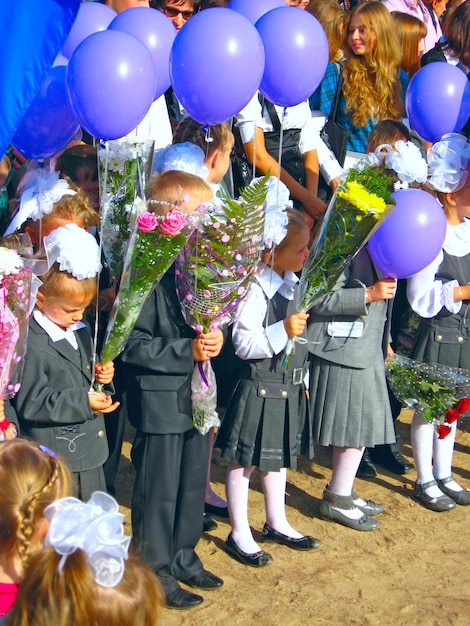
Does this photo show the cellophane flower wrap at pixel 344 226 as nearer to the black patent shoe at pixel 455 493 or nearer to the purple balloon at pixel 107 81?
the purple balloon at pixel 107 81

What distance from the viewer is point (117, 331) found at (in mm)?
3377

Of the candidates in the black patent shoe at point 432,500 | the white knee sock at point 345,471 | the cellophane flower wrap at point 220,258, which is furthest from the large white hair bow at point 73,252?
the black patent shoe at point 432,500

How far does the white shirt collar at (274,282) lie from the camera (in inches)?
154

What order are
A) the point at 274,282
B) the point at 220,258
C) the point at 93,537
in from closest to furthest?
the point at 93,537 < the point at 220,258 < the point at 274,282

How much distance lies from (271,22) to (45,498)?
249 centimetres

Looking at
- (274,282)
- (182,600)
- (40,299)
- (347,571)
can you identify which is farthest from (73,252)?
(347,571)

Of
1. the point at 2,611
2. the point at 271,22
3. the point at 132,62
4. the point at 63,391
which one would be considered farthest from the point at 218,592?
the point at 271,22

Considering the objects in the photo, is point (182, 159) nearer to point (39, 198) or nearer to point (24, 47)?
point (39, 198)

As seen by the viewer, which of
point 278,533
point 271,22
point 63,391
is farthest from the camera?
point 278,533

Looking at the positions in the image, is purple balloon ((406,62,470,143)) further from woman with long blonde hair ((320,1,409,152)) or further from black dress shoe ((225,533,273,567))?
black dress shoe ((225,533,273,567))

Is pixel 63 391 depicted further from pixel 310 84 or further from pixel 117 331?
pixel 310 84

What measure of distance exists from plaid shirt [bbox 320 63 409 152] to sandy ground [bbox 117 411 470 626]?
6.92ft

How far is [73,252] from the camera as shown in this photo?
3258 mm

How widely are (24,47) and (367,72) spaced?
283 cm
